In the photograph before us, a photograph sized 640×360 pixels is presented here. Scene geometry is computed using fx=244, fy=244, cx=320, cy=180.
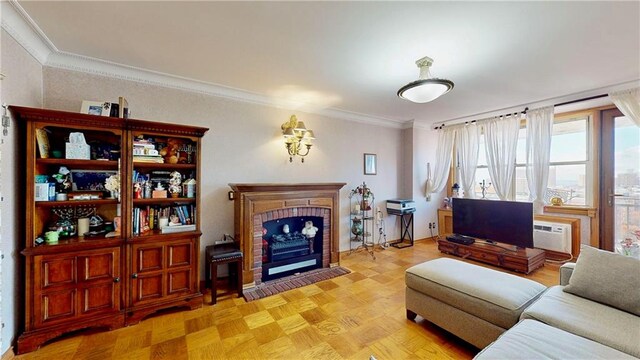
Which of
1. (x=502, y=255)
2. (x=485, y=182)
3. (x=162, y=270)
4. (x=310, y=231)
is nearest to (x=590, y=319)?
(x=502, y=255)

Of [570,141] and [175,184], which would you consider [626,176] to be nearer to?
[570,141]

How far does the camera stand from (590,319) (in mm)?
1508

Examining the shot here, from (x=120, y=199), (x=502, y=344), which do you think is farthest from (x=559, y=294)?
(x=120, y=199)

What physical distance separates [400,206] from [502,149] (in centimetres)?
192

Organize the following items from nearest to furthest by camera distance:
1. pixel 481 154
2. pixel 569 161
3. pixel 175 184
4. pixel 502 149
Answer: pixel 175 184 < pixel 569 161 < pixel 502 149 < pixel 481 154

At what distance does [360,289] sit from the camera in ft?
9.84

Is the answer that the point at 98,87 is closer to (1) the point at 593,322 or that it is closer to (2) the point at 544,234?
(1) the point at 593,322

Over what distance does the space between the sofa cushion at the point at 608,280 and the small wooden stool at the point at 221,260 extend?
297cm

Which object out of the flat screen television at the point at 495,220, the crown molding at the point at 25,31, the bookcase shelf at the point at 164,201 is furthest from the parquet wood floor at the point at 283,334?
the crown molding at the point at 25,31

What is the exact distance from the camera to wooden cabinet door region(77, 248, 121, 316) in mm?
2102

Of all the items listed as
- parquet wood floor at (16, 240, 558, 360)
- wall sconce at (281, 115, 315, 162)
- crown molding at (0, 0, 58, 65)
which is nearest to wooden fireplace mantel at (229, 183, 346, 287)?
parquet wood floor at (16, 240, 558, 360)

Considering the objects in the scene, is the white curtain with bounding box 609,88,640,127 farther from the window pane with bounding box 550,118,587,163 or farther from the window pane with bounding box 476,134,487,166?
the window pane with bounding box 476,134,487,166

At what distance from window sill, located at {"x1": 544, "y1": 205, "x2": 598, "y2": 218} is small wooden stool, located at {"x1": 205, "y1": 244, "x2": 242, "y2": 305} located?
4.96m

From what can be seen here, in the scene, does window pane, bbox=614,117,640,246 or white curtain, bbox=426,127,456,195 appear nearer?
window pane, bbox=614,117,640,246
